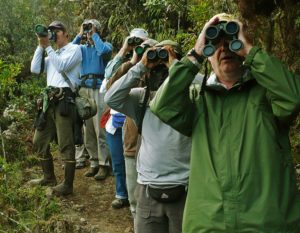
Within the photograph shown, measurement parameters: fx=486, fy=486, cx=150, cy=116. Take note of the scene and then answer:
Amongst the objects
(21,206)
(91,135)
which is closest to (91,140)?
(91,135)

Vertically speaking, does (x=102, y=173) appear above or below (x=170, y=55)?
below

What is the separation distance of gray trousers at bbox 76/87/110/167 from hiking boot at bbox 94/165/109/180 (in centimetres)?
7

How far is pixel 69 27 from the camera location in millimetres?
11352

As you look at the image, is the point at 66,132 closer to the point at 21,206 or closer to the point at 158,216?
the point at 21,206

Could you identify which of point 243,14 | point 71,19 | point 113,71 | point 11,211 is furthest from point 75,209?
point 71,19

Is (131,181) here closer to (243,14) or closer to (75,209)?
(75,209)

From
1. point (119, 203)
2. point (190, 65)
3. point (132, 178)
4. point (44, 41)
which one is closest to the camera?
point (190, 65)

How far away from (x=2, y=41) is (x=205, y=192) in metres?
7.88

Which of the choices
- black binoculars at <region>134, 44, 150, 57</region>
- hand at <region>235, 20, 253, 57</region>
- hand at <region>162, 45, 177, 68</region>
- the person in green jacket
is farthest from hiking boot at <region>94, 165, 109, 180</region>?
hand at <region>235, 20, 253, 57</region>

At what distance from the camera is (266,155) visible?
2334 mm

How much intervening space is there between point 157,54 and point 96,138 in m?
3.98

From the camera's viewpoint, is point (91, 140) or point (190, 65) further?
point (91, 140)

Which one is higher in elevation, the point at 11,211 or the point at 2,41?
the point at 2,41

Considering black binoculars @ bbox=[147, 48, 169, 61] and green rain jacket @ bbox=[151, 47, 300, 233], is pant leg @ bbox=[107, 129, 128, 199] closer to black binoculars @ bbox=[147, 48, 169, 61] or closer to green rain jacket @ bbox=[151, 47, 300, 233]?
black binoculars @ bbox=[147, 48, 169, 61]
